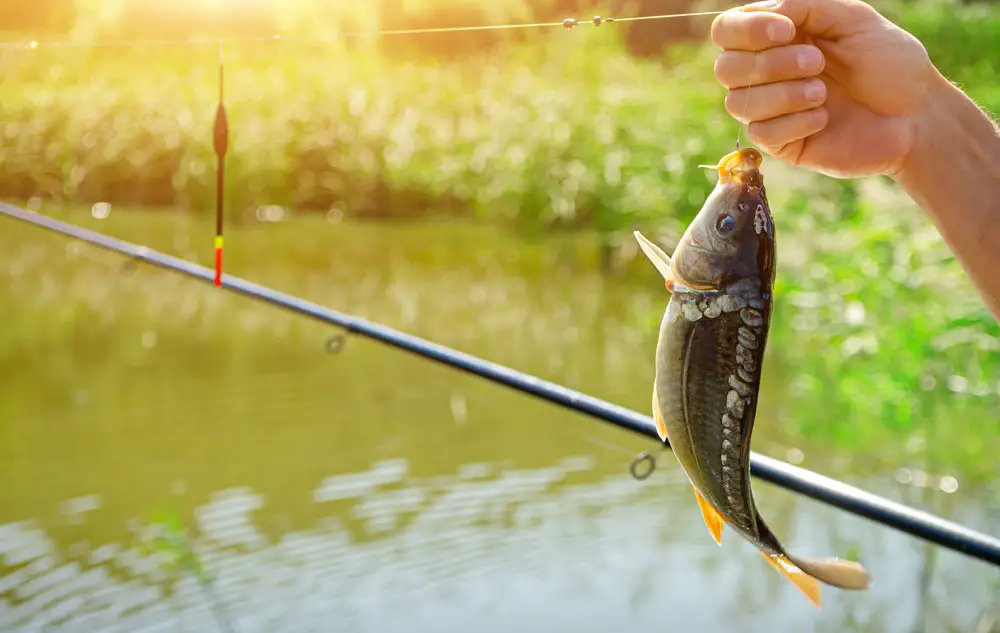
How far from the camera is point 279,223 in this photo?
38.6 feet

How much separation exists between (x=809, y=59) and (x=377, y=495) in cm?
354

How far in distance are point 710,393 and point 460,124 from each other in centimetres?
1162

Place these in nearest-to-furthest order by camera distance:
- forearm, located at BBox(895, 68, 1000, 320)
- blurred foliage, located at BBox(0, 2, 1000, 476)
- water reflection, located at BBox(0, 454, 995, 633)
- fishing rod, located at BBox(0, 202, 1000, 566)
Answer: forearm, located at BBox(895, 68, 1000, 320) < fishing rod, located at BBox(0, 202, 1000, 566) < water reflection, located at BBox(0, 454, 995, 633) < blurred foliage, located at BBox(0, 2, 1000, 476)

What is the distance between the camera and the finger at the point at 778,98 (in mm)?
1518

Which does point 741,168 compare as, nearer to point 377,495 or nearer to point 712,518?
point 712,518

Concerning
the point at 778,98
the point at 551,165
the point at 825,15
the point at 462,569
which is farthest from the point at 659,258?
the point at 551,165

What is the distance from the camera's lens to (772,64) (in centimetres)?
149

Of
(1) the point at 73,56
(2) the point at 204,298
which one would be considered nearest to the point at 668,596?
(2) the point at 204,298

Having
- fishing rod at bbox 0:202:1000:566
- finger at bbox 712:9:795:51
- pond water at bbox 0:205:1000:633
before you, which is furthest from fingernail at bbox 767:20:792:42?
pond water at bbox 0:205:1000:633

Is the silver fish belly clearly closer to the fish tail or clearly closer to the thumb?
the fish tail

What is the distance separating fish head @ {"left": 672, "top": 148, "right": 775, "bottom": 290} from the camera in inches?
53.7

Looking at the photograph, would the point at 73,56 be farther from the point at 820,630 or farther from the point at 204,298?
the point at 820,630

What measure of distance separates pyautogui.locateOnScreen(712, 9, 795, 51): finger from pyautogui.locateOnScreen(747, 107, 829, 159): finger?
106 millimetres

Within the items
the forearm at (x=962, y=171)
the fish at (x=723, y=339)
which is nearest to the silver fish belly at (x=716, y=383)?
the fish at (x=723, y=339)
